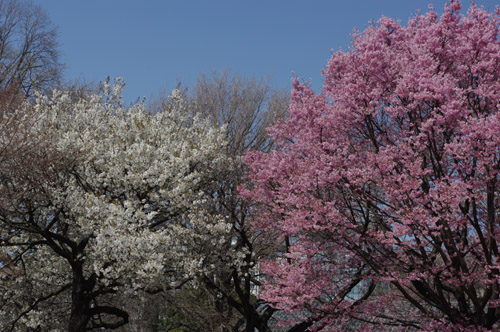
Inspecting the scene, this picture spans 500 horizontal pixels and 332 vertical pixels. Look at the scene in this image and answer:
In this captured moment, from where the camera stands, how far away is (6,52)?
91.5 ft

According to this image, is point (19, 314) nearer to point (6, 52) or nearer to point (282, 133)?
point (282, 133)

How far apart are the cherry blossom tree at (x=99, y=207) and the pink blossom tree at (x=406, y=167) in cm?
223

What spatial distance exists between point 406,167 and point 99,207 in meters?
6.95

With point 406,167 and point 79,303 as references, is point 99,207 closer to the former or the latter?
point 79,303

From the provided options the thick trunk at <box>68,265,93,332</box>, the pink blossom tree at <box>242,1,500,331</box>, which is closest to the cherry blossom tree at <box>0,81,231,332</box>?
the thick trunk at <box>68,265,93,332</box>

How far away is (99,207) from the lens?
11523 mm

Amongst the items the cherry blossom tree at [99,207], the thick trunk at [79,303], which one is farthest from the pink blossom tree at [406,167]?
the thick trunk at [79,303]

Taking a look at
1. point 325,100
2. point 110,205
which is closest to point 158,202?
point 110,205

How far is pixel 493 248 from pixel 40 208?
35.5ft

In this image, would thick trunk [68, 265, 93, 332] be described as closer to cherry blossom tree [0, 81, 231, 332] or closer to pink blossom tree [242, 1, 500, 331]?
cherry blossom tree [0, 81, 231, 332]

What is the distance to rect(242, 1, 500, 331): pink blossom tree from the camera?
1023cm

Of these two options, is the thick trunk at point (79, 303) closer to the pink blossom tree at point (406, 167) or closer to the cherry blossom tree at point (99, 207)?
the cherry blossom tree at point (99, 207)

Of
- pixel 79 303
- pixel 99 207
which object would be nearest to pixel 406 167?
pixel 99 207

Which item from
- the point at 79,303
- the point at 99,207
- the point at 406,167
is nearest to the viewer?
the point at 406,167
